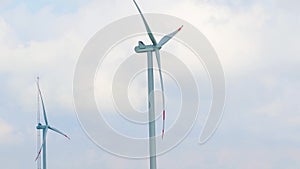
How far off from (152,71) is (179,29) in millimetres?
5402

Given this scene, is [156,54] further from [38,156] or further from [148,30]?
[38,156]

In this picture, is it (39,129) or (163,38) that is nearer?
(163,38)

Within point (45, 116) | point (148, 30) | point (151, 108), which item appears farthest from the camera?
point (45, 116)

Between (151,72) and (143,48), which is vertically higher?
(143,48)

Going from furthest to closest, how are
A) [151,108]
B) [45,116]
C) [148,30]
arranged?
[45,116], [148,30], [151,108]

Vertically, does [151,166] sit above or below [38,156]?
below

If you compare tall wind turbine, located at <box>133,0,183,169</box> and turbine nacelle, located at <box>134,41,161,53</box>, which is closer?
tall wind turbine, located at <box>133,0,183,169</box>

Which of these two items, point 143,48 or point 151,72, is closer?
point 151,72

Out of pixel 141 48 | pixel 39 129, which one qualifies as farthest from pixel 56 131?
pixel 141 48

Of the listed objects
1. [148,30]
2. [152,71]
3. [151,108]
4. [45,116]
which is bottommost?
[151,108]

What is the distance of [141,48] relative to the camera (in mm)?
73062

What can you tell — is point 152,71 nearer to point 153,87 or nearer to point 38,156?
point 153,87

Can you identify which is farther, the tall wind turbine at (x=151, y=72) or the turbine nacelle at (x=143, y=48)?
the turbine nacelle at (x=143, y=48)

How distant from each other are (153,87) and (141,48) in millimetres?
6098
